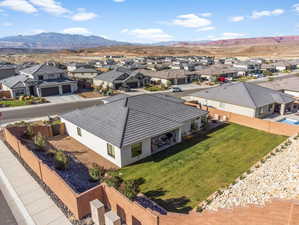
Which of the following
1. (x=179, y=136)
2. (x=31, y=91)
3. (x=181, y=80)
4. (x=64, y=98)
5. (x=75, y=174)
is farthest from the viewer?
(x=181, y=80)

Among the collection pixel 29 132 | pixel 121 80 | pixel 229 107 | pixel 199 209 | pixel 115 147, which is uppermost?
pixel 121 80

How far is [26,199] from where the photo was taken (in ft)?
47.0

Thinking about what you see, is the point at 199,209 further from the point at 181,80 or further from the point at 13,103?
the point at 181,80

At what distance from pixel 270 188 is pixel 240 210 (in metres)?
3.46

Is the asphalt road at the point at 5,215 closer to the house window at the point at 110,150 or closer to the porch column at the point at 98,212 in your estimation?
the porch column at the point at 98,212

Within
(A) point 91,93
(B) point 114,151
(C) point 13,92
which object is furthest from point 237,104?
(C) point 13,92

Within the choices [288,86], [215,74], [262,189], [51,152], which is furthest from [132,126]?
[215,74]

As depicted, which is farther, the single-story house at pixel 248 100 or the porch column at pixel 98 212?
the single-story house at pixel 248 100

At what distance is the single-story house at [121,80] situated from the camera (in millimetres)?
54250

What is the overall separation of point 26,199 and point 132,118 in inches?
426

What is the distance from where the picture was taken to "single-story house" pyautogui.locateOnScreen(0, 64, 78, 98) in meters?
46.0

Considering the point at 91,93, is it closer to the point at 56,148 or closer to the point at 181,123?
the point at 56,148

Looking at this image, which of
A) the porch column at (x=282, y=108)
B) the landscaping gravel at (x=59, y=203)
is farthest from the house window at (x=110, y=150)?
Answer: the porch column at (x=282, y=108)

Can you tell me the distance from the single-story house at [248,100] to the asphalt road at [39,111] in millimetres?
23262
